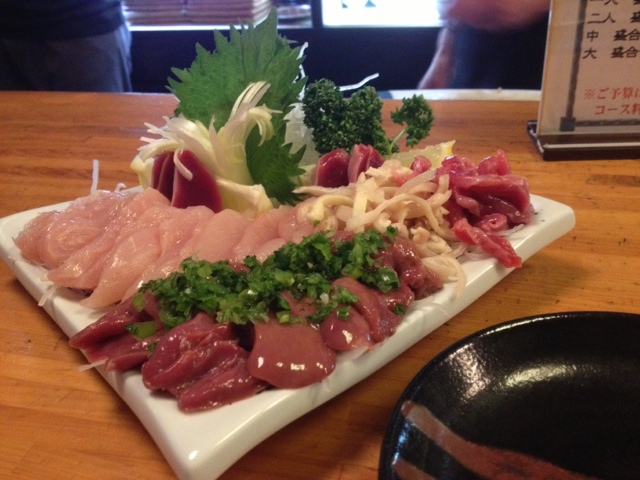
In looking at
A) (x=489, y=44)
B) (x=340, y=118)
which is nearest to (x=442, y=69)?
(x=489, y=44)

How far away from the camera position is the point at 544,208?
1.75 meters

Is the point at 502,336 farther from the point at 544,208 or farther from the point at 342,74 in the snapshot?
the point at 342,74

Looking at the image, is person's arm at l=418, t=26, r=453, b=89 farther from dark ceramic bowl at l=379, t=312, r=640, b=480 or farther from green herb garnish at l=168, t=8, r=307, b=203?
dark ceramic bowl at l=379, t=312, r=640, b=480

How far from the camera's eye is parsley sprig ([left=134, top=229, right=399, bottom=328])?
1.23 metres

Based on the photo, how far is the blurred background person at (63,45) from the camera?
4.09 metres

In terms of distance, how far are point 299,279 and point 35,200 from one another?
1.74 m

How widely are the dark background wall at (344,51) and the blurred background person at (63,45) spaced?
2.29 feet

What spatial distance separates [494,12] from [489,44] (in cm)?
42

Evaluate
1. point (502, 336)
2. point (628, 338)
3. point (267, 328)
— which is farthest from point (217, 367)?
point (628, 338)

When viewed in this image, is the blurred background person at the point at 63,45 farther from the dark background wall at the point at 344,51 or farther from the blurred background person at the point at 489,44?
the blurred background person at the point at 489,44

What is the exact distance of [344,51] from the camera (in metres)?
5.32

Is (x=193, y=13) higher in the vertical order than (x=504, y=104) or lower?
higher

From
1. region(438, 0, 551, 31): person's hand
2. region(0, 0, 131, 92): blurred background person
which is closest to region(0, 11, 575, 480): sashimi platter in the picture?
region(438, 0, 551, 31): person's hand

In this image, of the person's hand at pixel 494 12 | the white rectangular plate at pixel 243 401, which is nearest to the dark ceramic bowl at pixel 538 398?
the white rectangular plate at pixel 243 401
